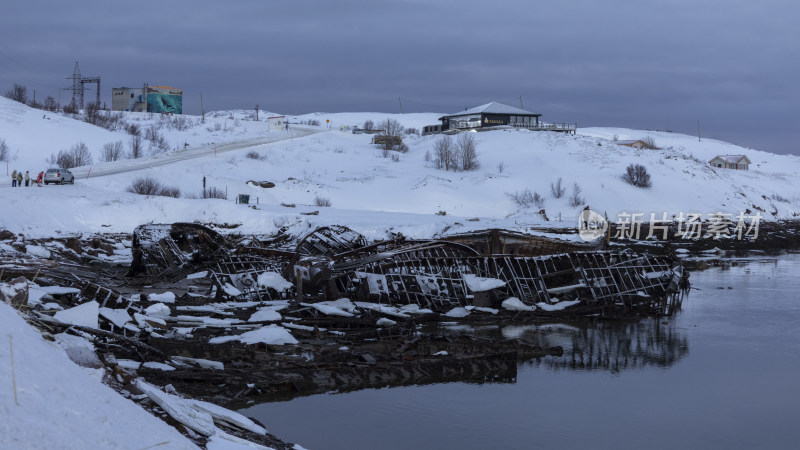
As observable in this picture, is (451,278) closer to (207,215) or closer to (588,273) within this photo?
(588,273)

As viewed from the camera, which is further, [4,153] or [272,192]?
[4,153]

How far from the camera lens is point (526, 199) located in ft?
145

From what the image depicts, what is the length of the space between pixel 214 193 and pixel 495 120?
133 ft

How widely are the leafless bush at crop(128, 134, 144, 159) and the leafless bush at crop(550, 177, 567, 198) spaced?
30.7m

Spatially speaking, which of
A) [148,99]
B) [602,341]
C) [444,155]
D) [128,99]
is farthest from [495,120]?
[602,341]

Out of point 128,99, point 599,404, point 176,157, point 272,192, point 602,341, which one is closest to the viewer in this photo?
point 599,404

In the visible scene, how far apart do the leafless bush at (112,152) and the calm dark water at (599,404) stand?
45.2 meters

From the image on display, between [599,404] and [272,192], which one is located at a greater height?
[272,192]

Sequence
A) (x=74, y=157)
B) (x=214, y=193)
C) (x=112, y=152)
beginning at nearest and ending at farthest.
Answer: (x=214, y=193) < (x=74, y=157) < (x=112, y=152)

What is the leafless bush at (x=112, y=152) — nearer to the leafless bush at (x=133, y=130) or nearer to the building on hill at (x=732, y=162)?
the leafless bush at (x=133, y=130)

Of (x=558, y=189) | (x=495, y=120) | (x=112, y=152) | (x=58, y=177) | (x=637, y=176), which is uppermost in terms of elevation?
(x=495, y=120)

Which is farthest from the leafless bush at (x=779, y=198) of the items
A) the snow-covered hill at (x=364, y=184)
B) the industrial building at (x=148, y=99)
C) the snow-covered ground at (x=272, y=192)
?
the industrial building at (x=148, y=99)

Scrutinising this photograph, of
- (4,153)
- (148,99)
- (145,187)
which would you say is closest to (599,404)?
(145,187)

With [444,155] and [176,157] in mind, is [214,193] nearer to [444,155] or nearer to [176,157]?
[176,157]
